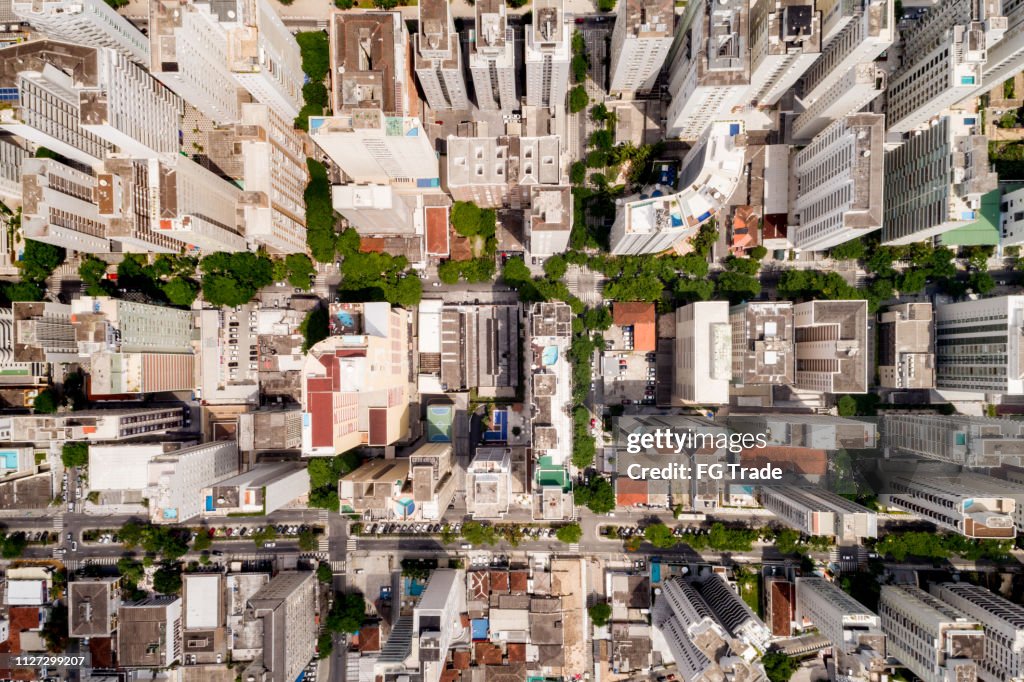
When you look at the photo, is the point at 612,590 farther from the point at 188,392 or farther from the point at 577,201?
the point at 188,392

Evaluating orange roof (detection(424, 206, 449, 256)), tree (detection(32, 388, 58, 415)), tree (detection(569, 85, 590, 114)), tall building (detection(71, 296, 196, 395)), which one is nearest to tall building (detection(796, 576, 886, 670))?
orange roof (detection(424, 206, 449, 256))

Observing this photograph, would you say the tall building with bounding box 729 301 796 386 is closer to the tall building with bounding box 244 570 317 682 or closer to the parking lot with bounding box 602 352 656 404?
the parking lot with bounding box 602 352 656 404

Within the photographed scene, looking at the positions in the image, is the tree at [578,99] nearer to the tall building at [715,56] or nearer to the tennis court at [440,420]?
the tall building at [715,56]

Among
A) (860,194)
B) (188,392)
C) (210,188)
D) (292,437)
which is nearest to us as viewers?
(860,194)

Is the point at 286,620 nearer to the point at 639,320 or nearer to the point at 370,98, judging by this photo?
the point at 639,320

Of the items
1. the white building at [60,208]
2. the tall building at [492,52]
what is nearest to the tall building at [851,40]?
the tall building at [492,52]

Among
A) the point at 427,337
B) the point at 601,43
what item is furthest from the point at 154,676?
the point at 601,43

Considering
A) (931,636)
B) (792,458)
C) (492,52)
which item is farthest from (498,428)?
(931,636)
